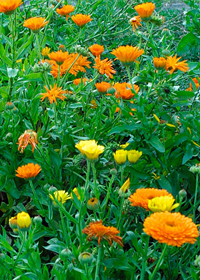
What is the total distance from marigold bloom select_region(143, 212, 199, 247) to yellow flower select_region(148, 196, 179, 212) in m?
0.07

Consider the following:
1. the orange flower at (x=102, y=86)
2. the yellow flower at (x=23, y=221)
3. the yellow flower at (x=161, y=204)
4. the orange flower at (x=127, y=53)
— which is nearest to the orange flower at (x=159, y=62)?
the orange flower at (x=127, y=53)

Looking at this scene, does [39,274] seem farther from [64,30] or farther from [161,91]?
[64,30]

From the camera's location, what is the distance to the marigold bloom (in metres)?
0.94

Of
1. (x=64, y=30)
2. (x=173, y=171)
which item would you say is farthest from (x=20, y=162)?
(x=64, y=30)

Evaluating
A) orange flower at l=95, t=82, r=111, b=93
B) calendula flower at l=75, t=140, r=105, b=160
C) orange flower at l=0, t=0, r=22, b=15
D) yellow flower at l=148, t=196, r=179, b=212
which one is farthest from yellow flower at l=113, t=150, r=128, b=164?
orange flower at l=0, t=0, r=22, b=15

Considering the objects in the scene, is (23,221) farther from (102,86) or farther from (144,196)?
(102,86)

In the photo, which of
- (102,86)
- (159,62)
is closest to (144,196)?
(159,62)

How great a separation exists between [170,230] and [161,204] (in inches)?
5.8

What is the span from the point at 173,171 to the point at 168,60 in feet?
1.48

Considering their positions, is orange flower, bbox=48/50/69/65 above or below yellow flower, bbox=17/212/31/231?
above

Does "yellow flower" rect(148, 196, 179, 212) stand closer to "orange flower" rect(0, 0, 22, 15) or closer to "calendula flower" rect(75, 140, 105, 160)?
"calendula flower" rect(75, 140, 105, 160)

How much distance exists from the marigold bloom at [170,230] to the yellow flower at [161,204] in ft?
0.22

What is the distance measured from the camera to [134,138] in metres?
1.72

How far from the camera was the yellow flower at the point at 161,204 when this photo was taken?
3.54ft
